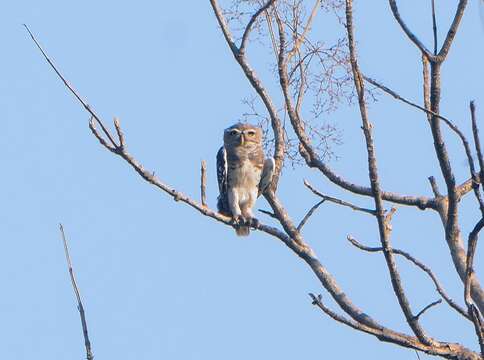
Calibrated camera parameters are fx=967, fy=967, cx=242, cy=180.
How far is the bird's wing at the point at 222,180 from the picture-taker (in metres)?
8.59

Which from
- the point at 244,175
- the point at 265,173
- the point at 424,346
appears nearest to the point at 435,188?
the point at 424,346

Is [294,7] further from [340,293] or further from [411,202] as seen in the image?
[340,293]

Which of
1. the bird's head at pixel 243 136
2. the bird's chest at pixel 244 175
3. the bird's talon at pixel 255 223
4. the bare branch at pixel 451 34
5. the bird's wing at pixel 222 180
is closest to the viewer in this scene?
the bare branch at pixel 451 34

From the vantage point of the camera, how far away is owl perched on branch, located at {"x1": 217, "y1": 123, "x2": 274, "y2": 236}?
8.29 metres

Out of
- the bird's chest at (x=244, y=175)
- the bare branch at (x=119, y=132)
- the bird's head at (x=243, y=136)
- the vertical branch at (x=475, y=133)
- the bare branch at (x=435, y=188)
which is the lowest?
the vertical branch at (x=475, y=133)

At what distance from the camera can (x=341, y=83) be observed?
220 inches

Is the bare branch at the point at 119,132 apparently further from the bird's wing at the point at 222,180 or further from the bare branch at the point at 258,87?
the bird's wing at the point at 222,180

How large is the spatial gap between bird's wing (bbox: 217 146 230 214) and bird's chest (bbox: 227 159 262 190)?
54 millimetres

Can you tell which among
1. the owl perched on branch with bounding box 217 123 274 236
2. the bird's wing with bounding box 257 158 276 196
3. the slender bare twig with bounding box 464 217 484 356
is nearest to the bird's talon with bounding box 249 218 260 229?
the owl perched on branch with bounding box 217 123 274 236

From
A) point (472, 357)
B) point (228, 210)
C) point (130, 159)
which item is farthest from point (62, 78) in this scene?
point (228, 210)

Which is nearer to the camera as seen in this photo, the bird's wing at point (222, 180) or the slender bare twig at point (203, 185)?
the slender bare twig at point (203, 185)

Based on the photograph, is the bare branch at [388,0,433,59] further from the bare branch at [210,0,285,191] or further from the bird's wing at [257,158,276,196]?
the bird's wing at [257,158,276,196]

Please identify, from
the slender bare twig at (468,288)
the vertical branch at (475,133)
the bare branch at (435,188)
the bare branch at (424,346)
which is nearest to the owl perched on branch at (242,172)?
the bare branch at (435,188)

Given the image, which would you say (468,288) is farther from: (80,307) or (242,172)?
(242,172)
